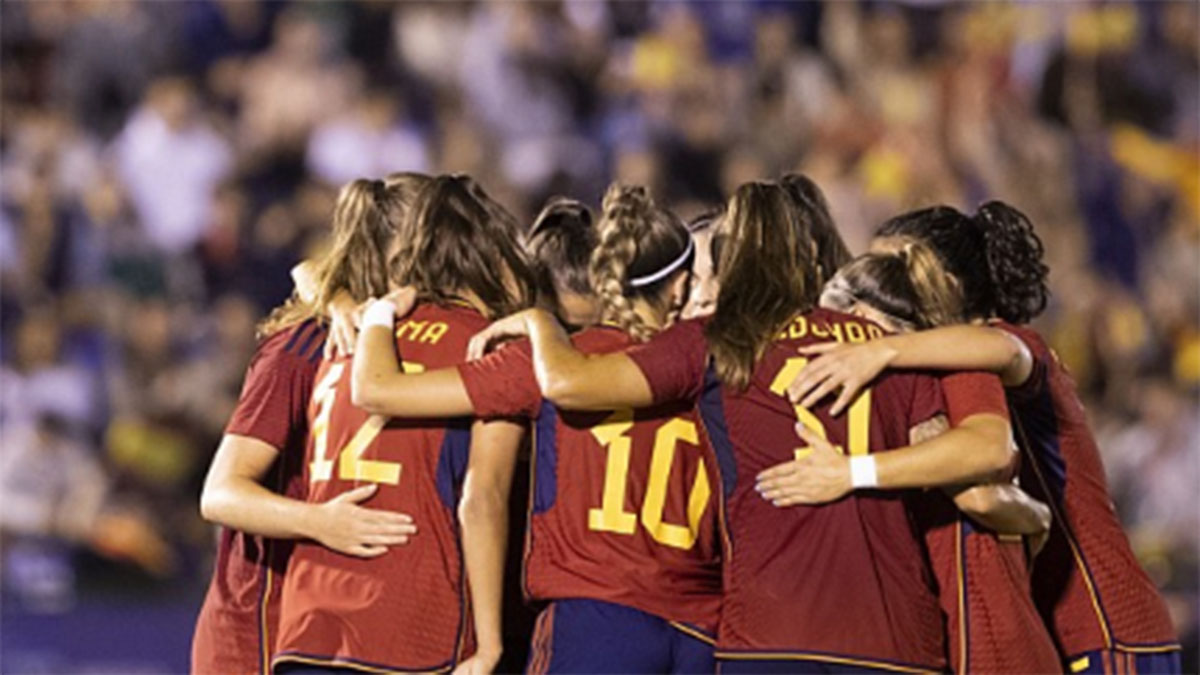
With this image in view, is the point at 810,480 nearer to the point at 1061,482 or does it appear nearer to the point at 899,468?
the point at 899,468

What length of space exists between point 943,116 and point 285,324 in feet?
32.6

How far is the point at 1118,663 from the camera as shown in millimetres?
5363

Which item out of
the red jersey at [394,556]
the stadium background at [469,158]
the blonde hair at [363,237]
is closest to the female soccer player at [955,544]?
the red jersey at [394,556]

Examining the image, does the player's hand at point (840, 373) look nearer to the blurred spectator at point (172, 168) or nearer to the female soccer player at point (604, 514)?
the female soccer player at point (604, 514)

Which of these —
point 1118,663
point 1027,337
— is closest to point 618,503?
point 1027,337

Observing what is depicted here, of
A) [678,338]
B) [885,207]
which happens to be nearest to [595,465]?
[678,338]

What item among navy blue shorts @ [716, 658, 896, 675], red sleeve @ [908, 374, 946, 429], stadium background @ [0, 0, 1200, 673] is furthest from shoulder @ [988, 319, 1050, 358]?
stadium background @ [0, 0, 1200, 673]

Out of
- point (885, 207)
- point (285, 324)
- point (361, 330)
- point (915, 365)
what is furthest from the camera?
point (885, 207)

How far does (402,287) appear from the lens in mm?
5387

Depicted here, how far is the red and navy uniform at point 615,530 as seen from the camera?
195 inches

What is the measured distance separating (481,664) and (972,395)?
1442mm

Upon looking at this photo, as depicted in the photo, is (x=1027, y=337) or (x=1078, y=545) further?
(x=1078, y=545)

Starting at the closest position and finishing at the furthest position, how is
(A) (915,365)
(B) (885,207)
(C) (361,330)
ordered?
1. (A) (915,365)
2. (C) (361,330)
3. (B) (885,207)

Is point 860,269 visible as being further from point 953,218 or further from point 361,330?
point 361,330
